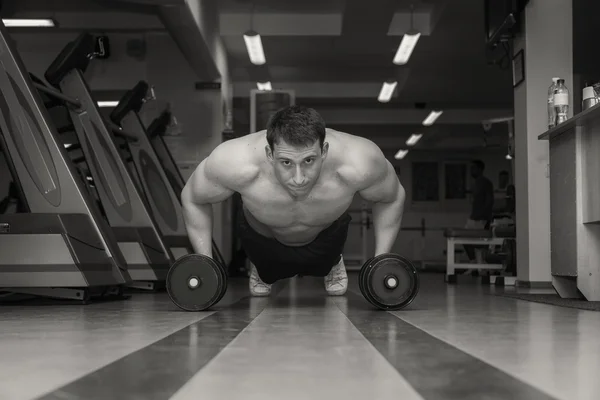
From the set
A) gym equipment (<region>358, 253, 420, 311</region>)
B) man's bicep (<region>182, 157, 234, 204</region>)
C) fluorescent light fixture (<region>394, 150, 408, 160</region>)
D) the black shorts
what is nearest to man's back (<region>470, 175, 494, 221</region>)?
the black shorts

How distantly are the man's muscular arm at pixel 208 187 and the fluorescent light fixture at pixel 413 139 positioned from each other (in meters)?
12.8

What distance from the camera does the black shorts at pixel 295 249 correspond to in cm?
379

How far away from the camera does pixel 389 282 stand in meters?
3.20

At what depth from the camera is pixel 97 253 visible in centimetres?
409

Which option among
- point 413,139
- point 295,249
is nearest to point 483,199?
point 413,139

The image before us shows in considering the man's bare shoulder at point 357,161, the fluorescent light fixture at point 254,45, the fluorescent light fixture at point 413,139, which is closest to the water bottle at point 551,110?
the man's bare shoulder at point 357,161

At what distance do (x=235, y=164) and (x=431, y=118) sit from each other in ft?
36.9

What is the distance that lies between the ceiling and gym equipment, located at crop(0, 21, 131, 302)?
2.10 meters

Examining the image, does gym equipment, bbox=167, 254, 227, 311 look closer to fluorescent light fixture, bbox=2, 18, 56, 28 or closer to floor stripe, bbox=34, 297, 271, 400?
floor stripe, bbox=34, 297, 271, 400

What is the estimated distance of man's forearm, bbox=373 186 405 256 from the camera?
3.53m

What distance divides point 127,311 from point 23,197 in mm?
1102

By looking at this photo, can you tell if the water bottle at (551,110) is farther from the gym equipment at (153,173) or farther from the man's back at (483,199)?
the man's back at (483,199)

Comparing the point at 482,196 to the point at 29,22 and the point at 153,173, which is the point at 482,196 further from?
the point at 29,22

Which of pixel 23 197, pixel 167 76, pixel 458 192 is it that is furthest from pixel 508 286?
pixel 458 192
